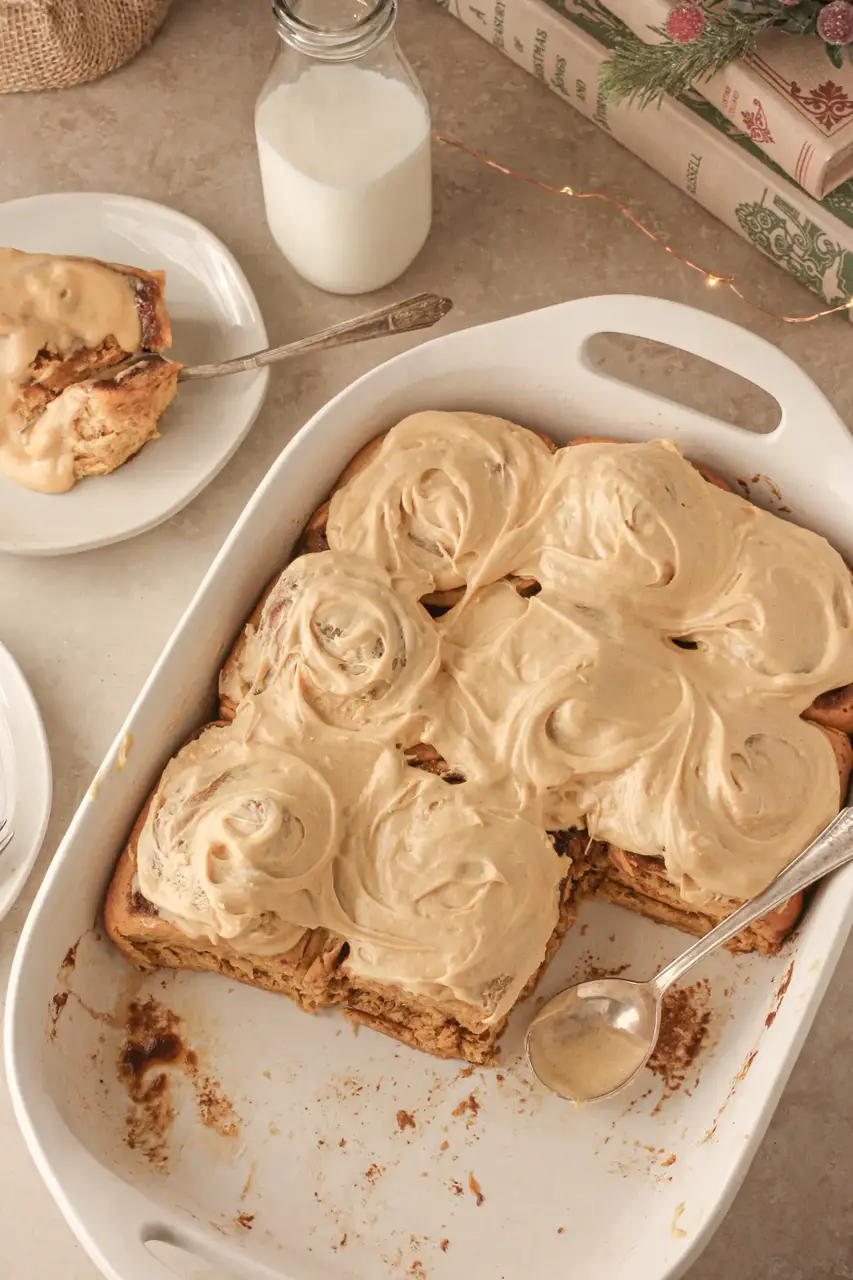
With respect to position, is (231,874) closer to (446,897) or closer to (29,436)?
(446,897)

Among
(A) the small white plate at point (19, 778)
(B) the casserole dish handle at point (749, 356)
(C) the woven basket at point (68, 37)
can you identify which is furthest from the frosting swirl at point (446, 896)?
(C) the woven basket at point (68, 37)

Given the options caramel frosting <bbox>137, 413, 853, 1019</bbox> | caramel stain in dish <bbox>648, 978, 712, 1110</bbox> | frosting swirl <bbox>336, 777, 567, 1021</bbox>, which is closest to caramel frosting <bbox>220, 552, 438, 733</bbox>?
caramel frosting <bbox>137, 413, 853, 1019</bbox>

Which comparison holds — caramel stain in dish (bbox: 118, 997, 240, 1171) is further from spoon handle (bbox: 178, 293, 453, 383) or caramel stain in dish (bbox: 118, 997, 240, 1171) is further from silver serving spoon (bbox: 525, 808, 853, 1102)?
spoon handle (bbox: 178, 293, 453, 383)

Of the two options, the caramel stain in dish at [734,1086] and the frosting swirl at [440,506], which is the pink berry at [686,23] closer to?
the frosting swirl at [440,506]

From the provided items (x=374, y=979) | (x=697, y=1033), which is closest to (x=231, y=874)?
(x=374, y=979)

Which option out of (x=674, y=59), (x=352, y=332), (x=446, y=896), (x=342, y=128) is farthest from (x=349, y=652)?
(x=674, y=59)
